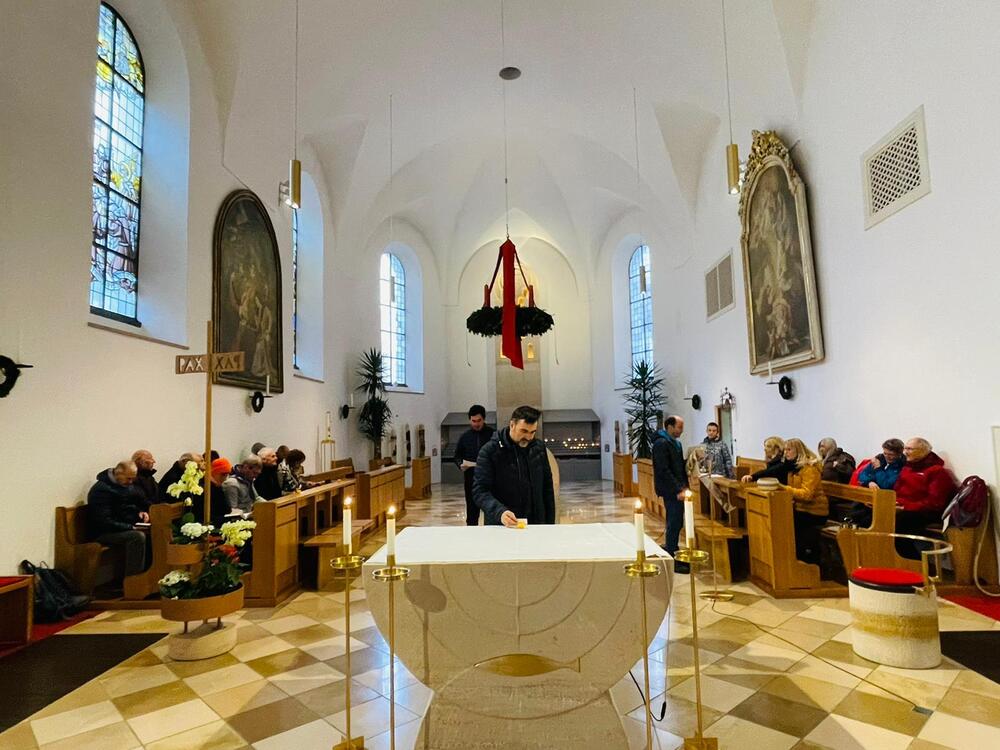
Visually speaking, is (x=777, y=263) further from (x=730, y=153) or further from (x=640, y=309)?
(x=640, y=309)

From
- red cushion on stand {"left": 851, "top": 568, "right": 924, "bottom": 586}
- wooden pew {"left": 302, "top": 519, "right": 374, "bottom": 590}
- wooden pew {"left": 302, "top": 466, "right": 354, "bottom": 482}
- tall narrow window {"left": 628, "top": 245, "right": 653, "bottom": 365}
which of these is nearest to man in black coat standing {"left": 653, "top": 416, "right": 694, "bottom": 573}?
red cushion on stand {"left": 851, "top": 568, "right": 924, "bottom": 586}

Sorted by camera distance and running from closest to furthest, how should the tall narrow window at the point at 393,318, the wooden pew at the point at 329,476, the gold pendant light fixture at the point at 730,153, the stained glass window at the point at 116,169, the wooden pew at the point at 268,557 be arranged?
the wooden pew at the point at 268,557 → the stained glass window at the point at 116,169 → the gold pendant light fixture at the point at 730,153 → the wooden pew at the point at 329,476 → the tall narrow window at the point at 393,318

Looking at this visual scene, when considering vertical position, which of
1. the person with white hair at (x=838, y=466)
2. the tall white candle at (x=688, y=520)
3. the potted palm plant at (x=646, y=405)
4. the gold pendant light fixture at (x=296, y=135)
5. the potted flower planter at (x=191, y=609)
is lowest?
the potted flower planter at (x=191, y=609)

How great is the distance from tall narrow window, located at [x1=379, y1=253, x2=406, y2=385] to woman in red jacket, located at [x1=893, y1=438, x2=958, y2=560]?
1091 cm

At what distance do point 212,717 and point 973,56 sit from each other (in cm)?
658

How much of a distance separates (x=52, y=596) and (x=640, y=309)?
43.1 ft

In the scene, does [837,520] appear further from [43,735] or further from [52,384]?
[52,384]

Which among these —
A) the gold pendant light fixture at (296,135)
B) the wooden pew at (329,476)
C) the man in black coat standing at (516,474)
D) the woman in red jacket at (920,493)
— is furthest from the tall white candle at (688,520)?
the wooden pew at (329,476)

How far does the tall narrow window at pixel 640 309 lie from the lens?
1464cm

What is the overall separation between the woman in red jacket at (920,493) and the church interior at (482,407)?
2 centimetres

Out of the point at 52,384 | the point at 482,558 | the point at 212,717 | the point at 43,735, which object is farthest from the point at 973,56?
the point at 52,384

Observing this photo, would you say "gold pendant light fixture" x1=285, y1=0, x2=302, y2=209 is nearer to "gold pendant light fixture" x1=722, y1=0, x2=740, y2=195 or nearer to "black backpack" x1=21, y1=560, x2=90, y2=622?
"black backpack" x1=21, y1=560, x2=90, y2=622

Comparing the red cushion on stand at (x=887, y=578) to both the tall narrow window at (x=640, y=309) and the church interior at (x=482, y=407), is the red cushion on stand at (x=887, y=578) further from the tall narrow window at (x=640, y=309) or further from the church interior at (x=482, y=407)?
the tall narrow window at (x=640, y=309)

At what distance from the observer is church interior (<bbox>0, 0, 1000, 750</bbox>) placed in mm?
2598
